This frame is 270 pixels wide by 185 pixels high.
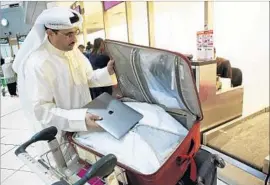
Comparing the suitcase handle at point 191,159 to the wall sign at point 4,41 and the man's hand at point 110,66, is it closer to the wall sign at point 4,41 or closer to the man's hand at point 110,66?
the man's hand at point 110,66

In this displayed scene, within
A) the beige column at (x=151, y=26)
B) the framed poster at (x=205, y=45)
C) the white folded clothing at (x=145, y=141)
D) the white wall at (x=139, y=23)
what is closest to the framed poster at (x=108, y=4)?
the white wall at (x=139, y=23)

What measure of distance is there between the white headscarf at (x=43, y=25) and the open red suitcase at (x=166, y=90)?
209 mm

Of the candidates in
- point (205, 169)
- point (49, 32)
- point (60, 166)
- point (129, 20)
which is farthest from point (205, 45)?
point (129, 20)

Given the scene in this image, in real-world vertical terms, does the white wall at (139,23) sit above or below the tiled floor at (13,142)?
above

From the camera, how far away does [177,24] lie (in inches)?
169

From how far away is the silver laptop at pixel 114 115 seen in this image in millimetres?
893

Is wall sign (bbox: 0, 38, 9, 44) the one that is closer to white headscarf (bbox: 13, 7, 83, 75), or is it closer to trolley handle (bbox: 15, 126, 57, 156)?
white headscarf (bbox: 13, 7, 83, 75)

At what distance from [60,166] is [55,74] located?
0.41 metres

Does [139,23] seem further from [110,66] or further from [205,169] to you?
[205,169]

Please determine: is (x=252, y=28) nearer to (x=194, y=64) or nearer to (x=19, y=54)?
(x=194, y=64)

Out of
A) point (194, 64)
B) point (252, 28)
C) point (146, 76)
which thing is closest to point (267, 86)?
point (252, 28)

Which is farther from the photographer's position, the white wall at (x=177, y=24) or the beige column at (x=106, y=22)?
the beige column at (x=106, y=22)

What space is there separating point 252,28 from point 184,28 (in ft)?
3.81

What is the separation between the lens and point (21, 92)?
117cm
